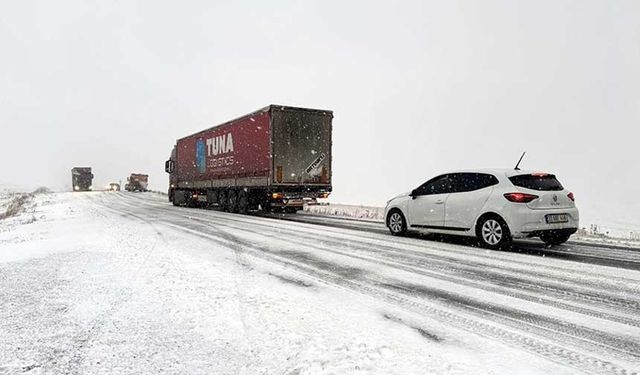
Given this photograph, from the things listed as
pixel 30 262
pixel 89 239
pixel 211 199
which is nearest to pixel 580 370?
pixel 30 262

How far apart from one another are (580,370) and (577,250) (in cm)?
608

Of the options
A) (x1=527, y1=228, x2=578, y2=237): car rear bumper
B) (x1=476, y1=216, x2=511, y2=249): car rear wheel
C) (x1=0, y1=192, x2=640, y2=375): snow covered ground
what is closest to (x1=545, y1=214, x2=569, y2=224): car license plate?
(x1=527, y1=228, x2=578, y2=237): car rear bumper

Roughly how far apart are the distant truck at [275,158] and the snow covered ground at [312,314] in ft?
30.2

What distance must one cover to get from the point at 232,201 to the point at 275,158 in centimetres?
441

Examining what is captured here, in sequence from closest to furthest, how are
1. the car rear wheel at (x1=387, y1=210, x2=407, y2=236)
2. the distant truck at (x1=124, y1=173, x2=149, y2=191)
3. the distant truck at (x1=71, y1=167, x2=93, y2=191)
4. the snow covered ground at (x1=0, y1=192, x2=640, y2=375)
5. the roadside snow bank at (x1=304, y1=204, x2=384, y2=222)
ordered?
1. the snow covered ground at (x1=0, y1=192, x2=640, y2=375)
2. the car rear wheel at (x1=387, y1=210, x2=407, y2=236)
3. the roadside snow bank at (x1=304, y1=204, x2=384, y2=222)
4. the distant truck at (x1=124, y1=173, x2=149, y2=191)
5. the distant truck at (x1=71, y1=167, x2=93, y2=191)

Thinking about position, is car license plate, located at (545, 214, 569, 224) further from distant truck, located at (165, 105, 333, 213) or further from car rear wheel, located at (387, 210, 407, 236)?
distant truck, located at (165, 105, 333, 213)

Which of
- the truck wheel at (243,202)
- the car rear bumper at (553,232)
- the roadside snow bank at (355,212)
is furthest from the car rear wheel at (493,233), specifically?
the truck wheel at (243,202)

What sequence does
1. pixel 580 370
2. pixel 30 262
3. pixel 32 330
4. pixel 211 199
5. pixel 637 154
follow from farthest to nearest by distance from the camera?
pixel 637 154 → pixel 211 199 → pixel 30 262 → pixel 32 330 → pixel 580 370

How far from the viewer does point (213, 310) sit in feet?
12.5

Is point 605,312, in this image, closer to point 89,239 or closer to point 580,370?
point 580,370

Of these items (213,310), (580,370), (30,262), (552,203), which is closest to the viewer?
(580,370)

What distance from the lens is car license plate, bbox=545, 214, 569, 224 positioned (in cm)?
751

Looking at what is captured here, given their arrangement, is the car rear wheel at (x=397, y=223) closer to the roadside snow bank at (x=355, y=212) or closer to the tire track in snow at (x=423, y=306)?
the tire track in snow at (x=423, y=306)

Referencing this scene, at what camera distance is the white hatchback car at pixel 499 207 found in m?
7.45
